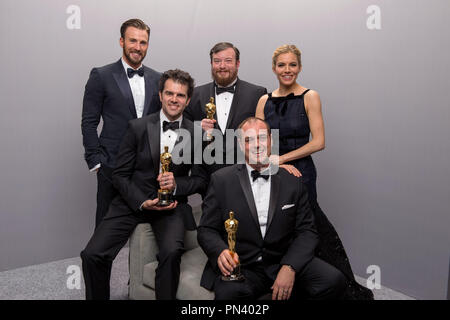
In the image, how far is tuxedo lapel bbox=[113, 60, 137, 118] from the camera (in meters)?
3.92

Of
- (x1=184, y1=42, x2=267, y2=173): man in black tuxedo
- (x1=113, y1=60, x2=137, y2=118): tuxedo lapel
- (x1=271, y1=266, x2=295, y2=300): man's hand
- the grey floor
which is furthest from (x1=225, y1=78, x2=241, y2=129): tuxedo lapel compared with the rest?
the grey floor

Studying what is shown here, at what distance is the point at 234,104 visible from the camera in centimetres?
394

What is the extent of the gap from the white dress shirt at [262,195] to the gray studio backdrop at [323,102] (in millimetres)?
1663

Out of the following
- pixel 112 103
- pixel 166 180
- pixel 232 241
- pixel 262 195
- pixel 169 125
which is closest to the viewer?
pixel 232 241

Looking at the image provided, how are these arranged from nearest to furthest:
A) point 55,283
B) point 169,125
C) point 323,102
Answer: point 169,125, point 55,283, point 323,102

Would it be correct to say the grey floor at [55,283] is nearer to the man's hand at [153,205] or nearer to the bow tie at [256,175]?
the man's hand at [153,205]

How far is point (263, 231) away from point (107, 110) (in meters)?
1.79

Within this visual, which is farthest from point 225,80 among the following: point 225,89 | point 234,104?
point 234,104

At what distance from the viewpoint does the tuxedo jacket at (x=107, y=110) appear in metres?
3.89

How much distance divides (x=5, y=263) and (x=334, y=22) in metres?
4.03

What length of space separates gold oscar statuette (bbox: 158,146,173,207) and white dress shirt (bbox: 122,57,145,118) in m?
0.74

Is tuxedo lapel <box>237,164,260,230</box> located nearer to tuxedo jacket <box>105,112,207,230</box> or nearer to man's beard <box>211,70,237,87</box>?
tuxedo jacket <box>105,112,207,230</box>

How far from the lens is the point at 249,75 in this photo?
540 centimetres

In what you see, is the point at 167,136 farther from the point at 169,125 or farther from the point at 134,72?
the point at 134,72
